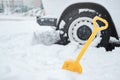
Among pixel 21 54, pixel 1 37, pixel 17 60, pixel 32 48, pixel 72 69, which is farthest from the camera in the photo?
pixel 1 37

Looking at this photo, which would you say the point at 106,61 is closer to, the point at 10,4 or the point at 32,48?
the point at 32,48

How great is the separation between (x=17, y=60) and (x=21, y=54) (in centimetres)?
36

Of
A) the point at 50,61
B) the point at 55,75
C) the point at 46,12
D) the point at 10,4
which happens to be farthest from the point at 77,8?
the point at 10,4

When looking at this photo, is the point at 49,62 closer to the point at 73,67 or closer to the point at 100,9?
the point at 73,67

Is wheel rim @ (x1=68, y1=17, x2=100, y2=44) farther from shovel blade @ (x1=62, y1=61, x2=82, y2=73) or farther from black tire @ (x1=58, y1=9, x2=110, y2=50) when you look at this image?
shovel blade @ (x1=62, y1=61, x2=82, y2=73)

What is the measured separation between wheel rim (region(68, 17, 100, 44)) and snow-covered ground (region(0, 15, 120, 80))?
0.18 metres

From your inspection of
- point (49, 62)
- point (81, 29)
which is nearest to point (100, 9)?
point (81, 29)

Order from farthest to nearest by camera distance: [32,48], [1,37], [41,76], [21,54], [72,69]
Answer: [1,37], [32,48], [21,54], [72,69], [41,76]

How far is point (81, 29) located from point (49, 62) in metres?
1.22

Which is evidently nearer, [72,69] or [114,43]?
[72,69]

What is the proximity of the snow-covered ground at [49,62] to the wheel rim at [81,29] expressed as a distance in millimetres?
180

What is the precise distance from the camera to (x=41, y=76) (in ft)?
8.11

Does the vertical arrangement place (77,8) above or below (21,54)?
above

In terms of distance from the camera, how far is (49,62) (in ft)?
10.1
